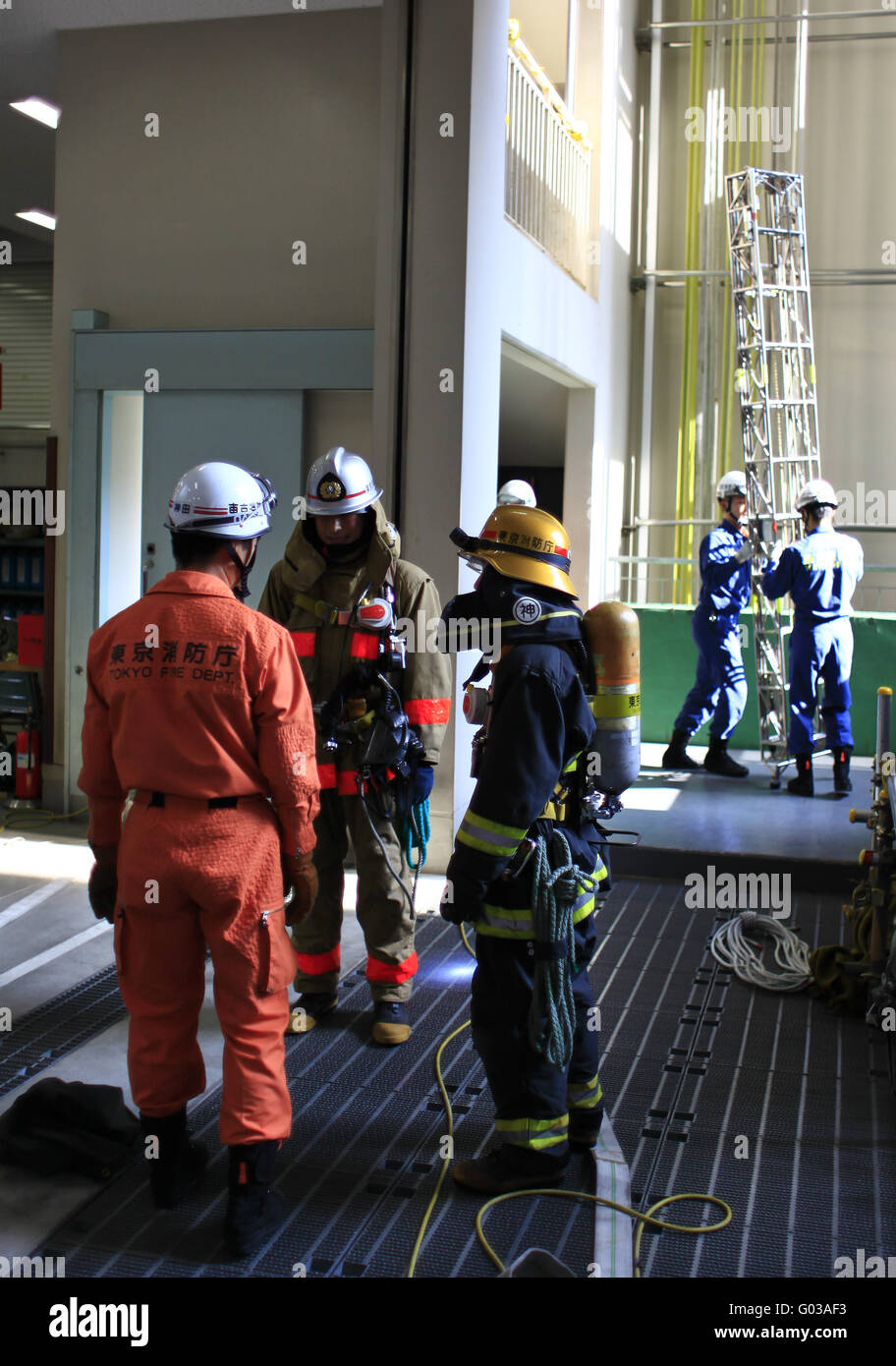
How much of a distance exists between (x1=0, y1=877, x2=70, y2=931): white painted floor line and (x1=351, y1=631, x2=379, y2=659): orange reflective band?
2593 millimetres

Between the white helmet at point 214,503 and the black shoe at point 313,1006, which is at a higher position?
the white helmet at point 214,503

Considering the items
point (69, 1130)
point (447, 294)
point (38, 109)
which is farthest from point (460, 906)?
point (38, 109)

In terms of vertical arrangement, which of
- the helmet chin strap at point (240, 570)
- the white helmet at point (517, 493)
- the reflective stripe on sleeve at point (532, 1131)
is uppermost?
the white helmet at point (517, 493)

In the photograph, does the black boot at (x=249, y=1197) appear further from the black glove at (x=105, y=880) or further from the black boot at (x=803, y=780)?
the black boot at (x=803, y=780)

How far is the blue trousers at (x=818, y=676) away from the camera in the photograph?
842 cm

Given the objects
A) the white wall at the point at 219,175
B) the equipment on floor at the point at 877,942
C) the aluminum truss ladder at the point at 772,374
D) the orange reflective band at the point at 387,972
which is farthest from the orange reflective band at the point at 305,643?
the aluminum truss ladder at the point at 772,374

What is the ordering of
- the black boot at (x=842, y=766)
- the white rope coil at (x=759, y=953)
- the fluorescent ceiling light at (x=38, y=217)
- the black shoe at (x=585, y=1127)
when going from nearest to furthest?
the black shoe at (x=585, y=1127) → the white rope coil at (x=759, y=953) → the black boot at (x=842, y=766) → the fluorescent ceiling light at (x=38, y=217)

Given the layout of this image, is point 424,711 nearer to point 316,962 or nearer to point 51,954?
point 316,962

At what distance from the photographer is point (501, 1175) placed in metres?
3.36

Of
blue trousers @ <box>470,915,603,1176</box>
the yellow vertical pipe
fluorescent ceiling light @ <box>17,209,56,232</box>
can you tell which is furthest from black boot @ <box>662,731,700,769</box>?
fluorescent ceiling light @ <box>17,209,56,232</box>

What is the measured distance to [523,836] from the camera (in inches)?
124

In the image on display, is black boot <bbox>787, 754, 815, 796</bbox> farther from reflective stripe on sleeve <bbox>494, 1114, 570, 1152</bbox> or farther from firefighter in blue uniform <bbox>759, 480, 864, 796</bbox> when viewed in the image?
reflective stripe on sleeve <bbox>494, 1114, 570, 1152</bbox>

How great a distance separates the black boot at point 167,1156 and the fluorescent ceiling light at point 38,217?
10583 mm

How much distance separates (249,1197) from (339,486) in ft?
7.48
